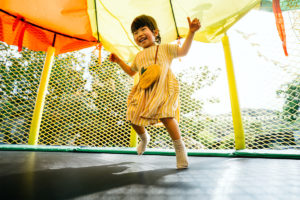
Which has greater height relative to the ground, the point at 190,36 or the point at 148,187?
the point at 190,36

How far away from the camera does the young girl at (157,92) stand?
2.38 ft

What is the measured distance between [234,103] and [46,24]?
1.64 meters

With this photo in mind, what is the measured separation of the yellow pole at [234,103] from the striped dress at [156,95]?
578mm

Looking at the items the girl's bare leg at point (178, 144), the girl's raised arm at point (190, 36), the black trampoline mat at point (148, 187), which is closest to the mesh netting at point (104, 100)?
the girl's raised arm at point (190, 36)

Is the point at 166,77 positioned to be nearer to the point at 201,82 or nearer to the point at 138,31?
the point at 138,31

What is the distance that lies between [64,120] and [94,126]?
462 mm

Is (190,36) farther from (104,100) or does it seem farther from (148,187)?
(104,100)

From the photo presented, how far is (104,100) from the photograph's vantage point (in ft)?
7.36

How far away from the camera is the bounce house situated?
→ 460 mm

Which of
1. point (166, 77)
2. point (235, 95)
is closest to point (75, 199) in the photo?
point (166, 77)

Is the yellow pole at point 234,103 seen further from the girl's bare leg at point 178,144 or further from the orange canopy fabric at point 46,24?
the orange canopy fabric at point 46,24

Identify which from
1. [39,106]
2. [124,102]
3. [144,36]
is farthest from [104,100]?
[144,36]

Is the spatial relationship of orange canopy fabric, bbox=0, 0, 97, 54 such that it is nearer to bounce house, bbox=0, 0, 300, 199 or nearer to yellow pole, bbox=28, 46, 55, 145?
bounce house, bbox=0, 0, 300, 199

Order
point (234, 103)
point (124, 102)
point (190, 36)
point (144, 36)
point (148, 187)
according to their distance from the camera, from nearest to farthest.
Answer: point (148, 187)
point (190, 36)
point (144, 36)
point (234, 103)
point (124, 102)
